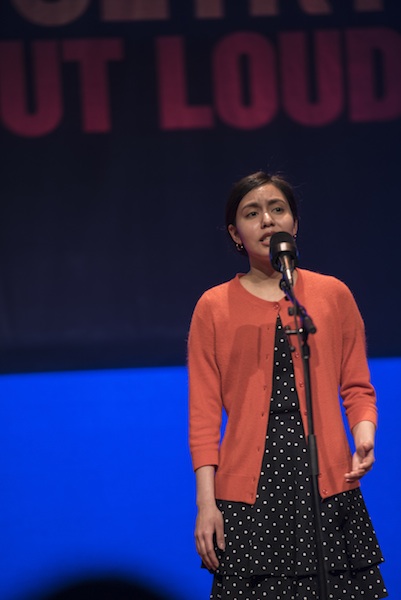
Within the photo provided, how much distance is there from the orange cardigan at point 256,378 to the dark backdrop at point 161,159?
4.37 ft

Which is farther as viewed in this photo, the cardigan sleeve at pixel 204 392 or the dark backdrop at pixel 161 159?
the dark backdrop at pixel 161 159

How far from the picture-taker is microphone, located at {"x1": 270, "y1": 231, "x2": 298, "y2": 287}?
75.4 inches

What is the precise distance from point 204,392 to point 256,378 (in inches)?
5.3

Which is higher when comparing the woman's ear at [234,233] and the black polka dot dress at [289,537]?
the woman's ear at [234,233]

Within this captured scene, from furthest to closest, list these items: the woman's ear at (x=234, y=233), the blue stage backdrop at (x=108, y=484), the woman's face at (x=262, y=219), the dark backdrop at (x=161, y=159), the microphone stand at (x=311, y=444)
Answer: the dark backdrop at (x=161, y=159)
the blue stage backdrop at (x=108, y=484)
the woman's ear at (x=234, y=233)
the woman's face at (x=262, y=219)
the microphone stand at (x=311, y=444)

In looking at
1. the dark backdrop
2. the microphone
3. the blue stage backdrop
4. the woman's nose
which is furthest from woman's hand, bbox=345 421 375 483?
the dark backdrop

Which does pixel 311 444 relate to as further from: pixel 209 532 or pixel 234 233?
pixel 234 233

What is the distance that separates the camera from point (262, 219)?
2201mm

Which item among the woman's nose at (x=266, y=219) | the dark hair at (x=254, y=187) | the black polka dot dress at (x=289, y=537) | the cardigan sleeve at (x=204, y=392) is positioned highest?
the dark hair at (x=254, y=187)

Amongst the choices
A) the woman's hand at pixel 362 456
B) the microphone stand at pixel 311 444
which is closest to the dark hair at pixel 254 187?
the microphone stand at pixel 311 444

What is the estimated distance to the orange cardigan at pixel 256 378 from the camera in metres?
2.04

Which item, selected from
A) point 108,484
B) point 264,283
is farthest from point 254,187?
point 108,484

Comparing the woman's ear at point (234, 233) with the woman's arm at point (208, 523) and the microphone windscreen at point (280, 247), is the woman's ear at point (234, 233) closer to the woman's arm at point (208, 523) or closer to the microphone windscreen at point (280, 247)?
the microphone windscreen at point (280, 247)

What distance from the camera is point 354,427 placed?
2059 millimetres
